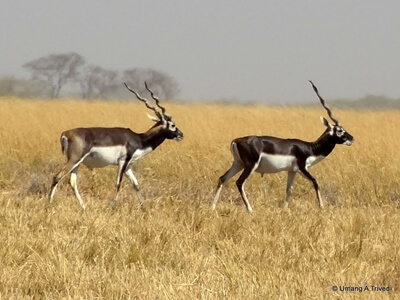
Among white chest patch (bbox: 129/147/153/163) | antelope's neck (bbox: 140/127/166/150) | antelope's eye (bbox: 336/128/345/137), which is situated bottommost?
white chest patch (bbox: 129/147/153/163)

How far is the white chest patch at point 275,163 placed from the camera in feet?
30.1

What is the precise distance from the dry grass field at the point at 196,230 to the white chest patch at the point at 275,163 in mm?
453

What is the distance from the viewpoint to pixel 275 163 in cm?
922

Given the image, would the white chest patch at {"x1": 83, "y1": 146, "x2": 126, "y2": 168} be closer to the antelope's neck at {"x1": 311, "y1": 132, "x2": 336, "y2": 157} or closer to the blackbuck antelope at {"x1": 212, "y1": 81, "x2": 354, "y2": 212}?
the blackbuck antelope at {"x1": 212, "y1": 81, "x2": 354, "y2": 212}

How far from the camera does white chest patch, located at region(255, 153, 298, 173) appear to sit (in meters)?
9.17

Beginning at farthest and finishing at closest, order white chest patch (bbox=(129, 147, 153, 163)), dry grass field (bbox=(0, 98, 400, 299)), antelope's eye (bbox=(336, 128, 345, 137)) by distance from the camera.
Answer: antelope's eye (bbox=(336, 128, 345, 137)) → white chest patch (bbox=(129, 147, 153, 163)) → dry grass field (bbox=(0, 98, 400, 299))

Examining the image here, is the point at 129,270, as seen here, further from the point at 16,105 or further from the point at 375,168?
the point at 16,105

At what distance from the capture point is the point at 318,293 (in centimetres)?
453

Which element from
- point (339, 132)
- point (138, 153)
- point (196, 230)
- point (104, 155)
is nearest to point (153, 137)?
point (138, 153)

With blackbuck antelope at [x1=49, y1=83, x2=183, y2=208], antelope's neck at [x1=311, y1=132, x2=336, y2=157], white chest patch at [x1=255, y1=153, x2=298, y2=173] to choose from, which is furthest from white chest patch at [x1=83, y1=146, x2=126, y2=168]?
antelope's neck at [x1=311, y1=132, x2=336, y2=157]

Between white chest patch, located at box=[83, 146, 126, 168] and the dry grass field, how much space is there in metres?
0.51

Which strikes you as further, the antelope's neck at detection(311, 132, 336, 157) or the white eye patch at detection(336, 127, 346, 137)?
the white eye patch at detection(336, 127, 346, 137)

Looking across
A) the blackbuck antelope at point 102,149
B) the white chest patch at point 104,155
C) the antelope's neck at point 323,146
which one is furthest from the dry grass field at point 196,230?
the antelope's neck at point 323,146

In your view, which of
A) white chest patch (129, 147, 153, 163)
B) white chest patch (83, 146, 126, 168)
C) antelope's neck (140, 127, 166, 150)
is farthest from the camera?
antelope's neck (140, 127, 166, 150)
